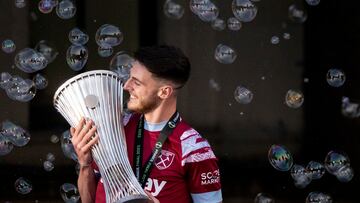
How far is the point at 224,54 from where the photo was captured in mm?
5566

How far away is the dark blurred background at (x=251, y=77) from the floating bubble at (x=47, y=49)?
0.13ft

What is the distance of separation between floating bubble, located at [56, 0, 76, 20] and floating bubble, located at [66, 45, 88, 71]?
0.28 m

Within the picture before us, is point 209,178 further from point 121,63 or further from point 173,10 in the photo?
point 173,10

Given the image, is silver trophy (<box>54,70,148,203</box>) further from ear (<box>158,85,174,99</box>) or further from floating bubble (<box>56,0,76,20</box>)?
floating bubble (<box>56,0,76,20</box>)

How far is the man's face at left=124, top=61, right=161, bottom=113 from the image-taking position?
2.79 meters

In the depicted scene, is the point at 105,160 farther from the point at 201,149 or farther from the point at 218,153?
the point at 218,153

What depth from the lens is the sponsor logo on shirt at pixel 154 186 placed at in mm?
2757

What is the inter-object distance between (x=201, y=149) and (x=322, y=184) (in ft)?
10.3

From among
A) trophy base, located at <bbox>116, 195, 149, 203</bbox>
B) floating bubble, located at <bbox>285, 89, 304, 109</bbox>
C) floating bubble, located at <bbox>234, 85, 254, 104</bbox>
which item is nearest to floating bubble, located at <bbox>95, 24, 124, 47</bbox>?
floating bubble, located at <bbox>234, 85, 254, 104</bbox>

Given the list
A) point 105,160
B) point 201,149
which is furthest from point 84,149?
point 201,149

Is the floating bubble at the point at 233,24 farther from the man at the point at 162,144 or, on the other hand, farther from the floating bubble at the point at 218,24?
the man at the point at 162,144

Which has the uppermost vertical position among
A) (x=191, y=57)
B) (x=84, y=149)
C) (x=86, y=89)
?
(x=86, y=89)

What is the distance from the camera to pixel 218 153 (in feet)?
18.7

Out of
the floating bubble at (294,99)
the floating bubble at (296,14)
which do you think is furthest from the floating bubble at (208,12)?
the floating bubble at (294,99)
